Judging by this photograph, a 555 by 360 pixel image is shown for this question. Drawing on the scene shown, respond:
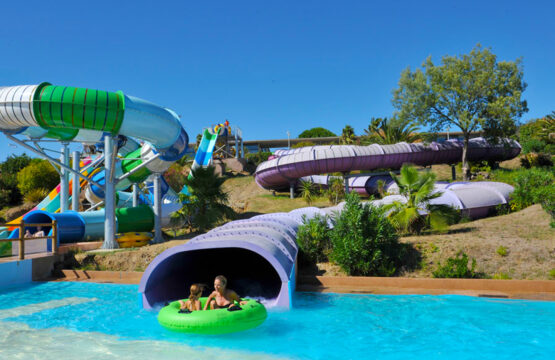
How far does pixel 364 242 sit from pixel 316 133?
→ 70694 millimetres

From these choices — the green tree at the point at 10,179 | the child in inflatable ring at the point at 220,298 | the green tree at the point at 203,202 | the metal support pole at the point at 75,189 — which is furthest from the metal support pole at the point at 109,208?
the green tree at the point at 10,179

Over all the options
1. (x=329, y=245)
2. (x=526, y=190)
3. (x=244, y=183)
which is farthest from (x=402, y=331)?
(x=244, y=183)

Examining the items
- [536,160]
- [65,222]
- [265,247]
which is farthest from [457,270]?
[536,160]

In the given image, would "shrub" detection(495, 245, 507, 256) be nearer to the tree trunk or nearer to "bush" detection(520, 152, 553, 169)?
the tree trunk

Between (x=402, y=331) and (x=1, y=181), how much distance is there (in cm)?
4824

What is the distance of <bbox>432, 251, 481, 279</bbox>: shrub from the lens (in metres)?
11.1

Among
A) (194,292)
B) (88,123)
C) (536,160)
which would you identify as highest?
(536,160)

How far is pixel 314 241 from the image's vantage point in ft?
43.9

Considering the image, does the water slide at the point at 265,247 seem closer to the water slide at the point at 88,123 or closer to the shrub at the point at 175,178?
the water slide at the point at 88,123

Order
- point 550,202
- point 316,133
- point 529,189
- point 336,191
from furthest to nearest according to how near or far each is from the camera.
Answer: point 316,133
point 336,191
point 529,189
point 550,202

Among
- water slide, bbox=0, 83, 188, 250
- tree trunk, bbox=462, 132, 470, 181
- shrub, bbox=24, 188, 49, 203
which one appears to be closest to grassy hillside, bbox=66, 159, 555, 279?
water slide, bbox=0, 83, 188, 250

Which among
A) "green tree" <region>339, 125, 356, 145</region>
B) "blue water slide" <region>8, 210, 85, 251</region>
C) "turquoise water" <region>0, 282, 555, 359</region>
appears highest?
"green tree" <region>339, 125, 356, 145</region>

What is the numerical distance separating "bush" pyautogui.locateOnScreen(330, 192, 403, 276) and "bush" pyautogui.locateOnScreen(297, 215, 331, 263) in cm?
61

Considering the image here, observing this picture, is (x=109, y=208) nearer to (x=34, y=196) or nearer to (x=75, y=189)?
(x=75, y=189)
